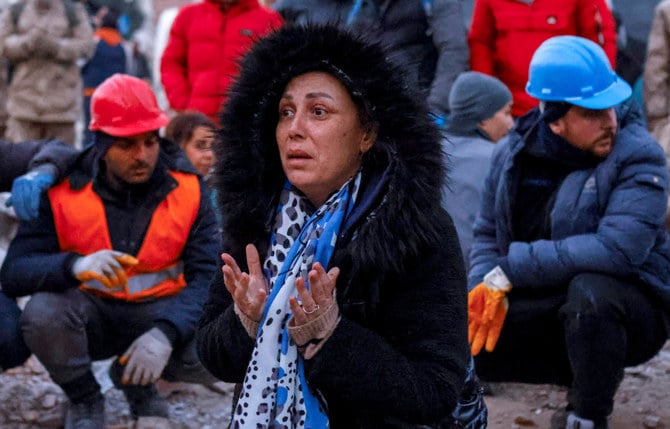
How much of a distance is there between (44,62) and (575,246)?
197 inches

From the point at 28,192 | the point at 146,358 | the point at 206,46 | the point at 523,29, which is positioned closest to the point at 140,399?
the point at 146,358

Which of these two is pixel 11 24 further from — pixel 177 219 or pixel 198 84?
pixel 177 219

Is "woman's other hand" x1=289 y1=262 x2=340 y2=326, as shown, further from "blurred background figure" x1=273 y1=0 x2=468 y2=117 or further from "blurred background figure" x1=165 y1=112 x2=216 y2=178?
"blurred background figure" x1=165 y1=112 x2=216 y2=178

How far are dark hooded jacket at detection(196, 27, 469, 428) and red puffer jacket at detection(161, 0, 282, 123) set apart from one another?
3102 mm

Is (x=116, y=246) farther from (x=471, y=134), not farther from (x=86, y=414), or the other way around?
(x=471, y=134)

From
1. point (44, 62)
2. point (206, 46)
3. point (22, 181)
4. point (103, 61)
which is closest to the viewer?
point (22, 181)

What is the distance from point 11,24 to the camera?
7.20 m

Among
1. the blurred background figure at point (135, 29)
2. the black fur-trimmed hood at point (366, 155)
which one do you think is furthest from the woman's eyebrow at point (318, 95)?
the blurred background figure at point (135, 29)

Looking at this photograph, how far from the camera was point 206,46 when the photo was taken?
18.7ft

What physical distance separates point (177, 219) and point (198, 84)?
180 cm

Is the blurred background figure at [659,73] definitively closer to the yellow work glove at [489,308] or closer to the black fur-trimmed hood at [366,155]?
the yellow work glove at [489,308]

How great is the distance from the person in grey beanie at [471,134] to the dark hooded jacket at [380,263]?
6.57ft

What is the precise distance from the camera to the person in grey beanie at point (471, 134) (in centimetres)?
457

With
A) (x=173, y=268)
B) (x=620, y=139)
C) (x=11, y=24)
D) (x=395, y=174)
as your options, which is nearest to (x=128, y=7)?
(x=11, y=24)
